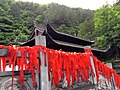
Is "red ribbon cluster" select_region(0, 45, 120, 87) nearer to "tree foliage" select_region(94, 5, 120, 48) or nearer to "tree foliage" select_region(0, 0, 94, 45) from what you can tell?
"tree foliage" select_region(94, 5, 120, 48)

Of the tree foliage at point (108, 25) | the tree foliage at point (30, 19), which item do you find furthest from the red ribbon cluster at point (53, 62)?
the tree foliage at point (30, 19)

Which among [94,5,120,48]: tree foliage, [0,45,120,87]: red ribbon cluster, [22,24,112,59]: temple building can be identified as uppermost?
[94,5,120,48]: tree foliage

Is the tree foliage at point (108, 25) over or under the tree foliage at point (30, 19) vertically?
under

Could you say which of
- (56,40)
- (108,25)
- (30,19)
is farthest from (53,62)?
(30,19)

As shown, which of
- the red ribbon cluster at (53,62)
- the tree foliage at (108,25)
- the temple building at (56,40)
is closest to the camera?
the red ribbon cluster at (53,62)

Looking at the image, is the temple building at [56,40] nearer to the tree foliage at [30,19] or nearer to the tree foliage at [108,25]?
the tree foliage at [108,25]

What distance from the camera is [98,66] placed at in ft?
17.7

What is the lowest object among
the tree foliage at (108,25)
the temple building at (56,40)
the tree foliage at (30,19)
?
the temple building at (56,40)

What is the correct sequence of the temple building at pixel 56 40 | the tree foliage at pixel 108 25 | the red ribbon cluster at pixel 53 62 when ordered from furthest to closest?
the tree foliage at pixel 108 25
the temple building at pixel 56 40
the red ribbon cluster at pixel 53 62

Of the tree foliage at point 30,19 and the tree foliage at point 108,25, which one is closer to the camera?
the tree foliage at point 108,25

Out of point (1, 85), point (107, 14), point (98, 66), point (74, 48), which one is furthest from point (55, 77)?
point (107, 14)

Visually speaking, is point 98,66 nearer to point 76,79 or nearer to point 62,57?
point 76,79

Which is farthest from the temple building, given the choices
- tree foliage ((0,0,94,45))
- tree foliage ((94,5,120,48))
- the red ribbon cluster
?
tree foliage ((0,0,94,45))

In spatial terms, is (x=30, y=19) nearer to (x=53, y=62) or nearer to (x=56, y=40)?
(x=56, y=40)
